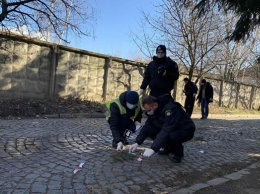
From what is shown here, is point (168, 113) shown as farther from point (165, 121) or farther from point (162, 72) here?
point (162, 72)

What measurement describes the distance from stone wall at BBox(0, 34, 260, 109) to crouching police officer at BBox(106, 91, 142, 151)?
6907mm

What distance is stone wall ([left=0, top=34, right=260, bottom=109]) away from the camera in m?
11.2

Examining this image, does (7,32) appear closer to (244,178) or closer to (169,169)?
(169,169)

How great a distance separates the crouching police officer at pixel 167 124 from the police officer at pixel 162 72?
1.46 metres

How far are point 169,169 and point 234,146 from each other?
3.12 meters

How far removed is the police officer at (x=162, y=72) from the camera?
6.45 metres

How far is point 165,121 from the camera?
15.6 ft

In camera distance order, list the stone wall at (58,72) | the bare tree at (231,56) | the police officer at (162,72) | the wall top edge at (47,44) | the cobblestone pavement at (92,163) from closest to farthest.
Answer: the cobblestone pavement at (92,163) < the police officer at (162,72) < the wall top edge at (47,44) < the stone wall at (58,72) < the bare tree at (231,56)

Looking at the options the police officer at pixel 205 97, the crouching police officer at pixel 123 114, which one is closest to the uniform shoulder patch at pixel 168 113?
the crouching police officer at pixel 123 114

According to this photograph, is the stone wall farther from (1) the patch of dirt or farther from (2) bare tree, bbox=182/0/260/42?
(2) bare tree, bbox=182/0/260/42

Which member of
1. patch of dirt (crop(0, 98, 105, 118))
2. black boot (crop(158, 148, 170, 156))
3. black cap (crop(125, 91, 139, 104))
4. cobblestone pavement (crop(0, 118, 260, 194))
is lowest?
cobblestone pavement (crop(0, 118, 260, 194))

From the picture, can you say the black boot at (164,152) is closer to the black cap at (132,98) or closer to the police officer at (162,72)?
the black cap at (132,98)

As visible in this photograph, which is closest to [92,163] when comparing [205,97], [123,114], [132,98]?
[123,114]

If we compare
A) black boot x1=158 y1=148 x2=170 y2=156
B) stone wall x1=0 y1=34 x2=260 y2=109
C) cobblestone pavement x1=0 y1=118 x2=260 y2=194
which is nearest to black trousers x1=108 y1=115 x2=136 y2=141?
cobblestone pavement x1=0 y1=118 x2=260 y2=194
